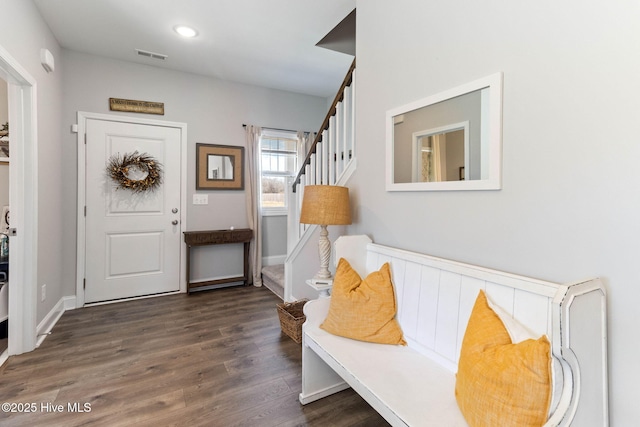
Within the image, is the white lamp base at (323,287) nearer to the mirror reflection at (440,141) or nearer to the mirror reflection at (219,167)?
the mirror reflection at (440,141)

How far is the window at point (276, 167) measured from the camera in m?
4.22

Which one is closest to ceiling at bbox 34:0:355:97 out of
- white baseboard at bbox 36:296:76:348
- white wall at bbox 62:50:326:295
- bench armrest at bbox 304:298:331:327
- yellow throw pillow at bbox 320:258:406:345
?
white wall at bbox 62:50:326:295

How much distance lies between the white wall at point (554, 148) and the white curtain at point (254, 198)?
2611 mm

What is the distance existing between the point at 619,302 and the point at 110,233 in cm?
396

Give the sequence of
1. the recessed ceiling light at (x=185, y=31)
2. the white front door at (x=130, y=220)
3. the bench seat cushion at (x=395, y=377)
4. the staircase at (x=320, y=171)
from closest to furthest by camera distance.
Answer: the bench seat cushion at (x=395, y=377)
the staircase at (x=320, y=171)
the recessed ceiling light at (x=185, y=31)
the white front door at (x=130, y=220)

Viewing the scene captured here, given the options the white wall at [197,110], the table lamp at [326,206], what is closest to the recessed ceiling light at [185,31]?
the white wall at [197,110]

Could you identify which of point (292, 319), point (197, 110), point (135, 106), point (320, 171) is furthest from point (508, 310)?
point (135, 106)

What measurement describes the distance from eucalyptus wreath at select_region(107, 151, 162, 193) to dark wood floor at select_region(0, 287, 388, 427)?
4.31 ft

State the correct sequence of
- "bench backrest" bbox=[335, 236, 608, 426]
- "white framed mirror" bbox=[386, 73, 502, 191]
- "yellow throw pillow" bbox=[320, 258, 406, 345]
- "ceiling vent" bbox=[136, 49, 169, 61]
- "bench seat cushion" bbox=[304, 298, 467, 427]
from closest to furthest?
"bench backrest" bbox=[335, 236, 608, 426]
"bench seat cushion" bbox=[304, 298, 467, 427]
"white framed mirror" bbox=[386, 73, 502, 191]
"yellow throw pillow" bbox=[320, 258, 406, 345]
"ceiling vent" bbox=[136, 49, 169, 61]

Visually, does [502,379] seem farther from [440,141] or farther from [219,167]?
[219,167]

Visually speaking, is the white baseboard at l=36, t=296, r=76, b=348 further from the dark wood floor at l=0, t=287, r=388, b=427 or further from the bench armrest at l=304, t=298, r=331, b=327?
the bench armrest at l=304, t=298, r=331, b=327

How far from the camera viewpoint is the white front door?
3.26m

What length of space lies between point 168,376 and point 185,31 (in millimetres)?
2726

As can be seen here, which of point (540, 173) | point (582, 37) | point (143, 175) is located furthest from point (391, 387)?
point (143, 175)
